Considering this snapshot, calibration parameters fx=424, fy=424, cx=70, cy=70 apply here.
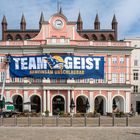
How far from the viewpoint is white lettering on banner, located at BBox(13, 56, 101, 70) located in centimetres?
8112

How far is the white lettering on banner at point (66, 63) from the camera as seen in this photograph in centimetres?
8112

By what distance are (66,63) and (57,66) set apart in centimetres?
183

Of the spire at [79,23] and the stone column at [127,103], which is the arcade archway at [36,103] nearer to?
the stone column at [127,103]

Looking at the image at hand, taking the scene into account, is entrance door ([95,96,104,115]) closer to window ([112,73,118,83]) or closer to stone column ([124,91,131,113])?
window ([112,73,118,83])

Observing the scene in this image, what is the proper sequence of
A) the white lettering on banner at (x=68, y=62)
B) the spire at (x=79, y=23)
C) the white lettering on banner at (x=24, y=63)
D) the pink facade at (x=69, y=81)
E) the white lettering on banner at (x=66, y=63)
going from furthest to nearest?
the spire at (x=79, y=23), the pink facade at (x=69, y=81), the white lettering on banner at (x=68, y=62), the white lettering on banner at (x=24, y=63), the white lettering on banner at (x=66, y=63)

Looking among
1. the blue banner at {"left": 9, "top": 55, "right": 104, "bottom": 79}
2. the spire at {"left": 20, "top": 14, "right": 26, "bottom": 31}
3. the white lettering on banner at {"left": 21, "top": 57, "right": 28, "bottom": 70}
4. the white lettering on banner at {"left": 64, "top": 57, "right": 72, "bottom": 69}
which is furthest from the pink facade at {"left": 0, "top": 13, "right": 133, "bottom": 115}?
the spire at {"left": 20, "top": 14, "right": 26, "bottom": 31}

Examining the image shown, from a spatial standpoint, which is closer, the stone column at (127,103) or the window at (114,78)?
the stone column at (127,103)

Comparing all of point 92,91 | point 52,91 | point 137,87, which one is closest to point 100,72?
point 92,91

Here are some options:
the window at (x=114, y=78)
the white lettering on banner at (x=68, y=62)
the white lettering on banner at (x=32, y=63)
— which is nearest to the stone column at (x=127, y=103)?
the window at (x=114, y=78)

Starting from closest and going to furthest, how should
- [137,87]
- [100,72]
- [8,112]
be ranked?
[8,112]
[100,72]
[137,87]

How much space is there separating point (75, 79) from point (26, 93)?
10014 millimetres

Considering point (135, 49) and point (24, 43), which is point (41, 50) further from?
point (135, 49)

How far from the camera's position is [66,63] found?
81.8 meters

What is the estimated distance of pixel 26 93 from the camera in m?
83.2
